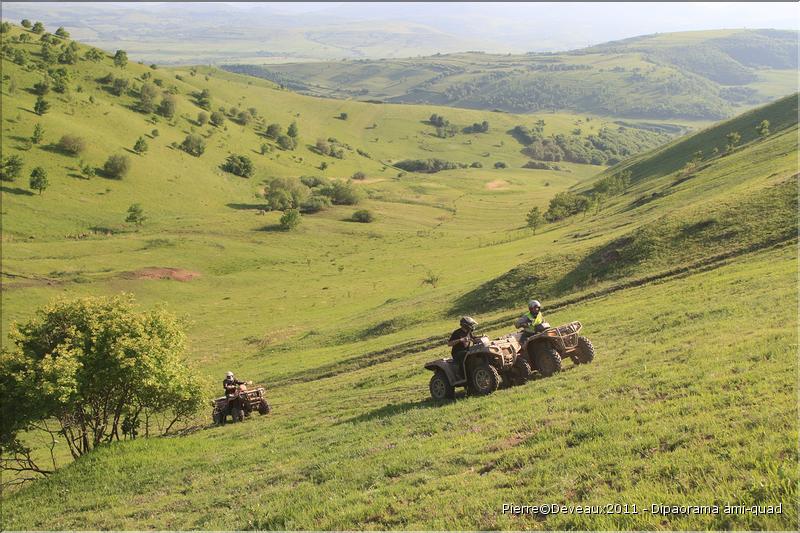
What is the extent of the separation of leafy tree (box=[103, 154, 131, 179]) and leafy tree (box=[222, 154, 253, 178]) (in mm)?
34338

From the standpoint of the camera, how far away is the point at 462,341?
19.8 metres

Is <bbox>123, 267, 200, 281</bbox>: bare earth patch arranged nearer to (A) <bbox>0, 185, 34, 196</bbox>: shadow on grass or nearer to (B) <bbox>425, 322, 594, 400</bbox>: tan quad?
(A) <bbox>0, 185, 34, 196</bbox>: shadow on grass

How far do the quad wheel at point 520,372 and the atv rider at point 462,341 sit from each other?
1.78m

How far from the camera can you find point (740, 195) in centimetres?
4188

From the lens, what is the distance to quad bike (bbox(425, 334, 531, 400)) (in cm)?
1894

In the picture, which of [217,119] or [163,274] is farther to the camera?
[217,119]

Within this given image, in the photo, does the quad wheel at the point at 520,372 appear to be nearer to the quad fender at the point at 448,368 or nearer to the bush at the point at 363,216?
the quad fender at the point at 448,368

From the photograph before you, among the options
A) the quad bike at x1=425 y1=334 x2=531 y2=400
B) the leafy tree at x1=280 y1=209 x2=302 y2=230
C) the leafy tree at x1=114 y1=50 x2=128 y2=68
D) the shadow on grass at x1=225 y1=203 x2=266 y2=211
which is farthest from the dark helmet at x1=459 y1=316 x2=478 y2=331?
the leafy tree at x1=114 y1=50 x2=128 y2=68

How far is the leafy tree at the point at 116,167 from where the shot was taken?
412 feet

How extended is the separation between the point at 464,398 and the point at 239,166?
498ft

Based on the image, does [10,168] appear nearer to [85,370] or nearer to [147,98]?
[147,98]

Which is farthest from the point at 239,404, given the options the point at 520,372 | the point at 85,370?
the point at 520,372

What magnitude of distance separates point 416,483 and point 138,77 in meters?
216

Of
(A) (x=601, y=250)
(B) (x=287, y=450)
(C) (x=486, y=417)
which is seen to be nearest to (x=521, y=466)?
(C) (x=486, y=417)
